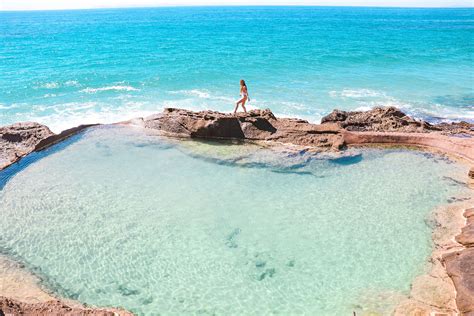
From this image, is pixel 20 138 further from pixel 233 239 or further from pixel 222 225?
pixel 233 239

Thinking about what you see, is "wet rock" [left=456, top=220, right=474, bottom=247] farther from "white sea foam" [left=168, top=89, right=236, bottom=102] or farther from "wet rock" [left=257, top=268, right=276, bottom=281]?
"white sea foam" [left=168, top=89, right=236, bottom=102]

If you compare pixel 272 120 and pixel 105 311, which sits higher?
pixel 272 120

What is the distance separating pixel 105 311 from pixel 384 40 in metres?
50.4

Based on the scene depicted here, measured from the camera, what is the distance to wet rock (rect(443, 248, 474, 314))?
283 inches

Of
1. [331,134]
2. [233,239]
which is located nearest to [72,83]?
[331,134]

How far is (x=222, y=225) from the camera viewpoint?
9812mm

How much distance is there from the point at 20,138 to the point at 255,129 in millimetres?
8614

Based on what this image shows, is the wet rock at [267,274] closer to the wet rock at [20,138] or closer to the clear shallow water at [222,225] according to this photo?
the clear shallow water at [222,225]

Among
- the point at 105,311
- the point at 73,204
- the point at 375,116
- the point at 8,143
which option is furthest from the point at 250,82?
the point at 105,311

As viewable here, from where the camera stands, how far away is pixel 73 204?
→ 10.6 meters

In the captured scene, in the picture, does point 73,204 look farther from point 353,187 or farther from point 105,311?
point 353,187

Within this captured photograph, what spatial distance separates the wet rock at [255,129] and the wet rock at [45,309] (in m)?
8.34

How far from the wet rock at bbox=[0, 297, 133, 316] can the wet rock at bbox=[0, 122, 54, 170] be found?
24.6 ft

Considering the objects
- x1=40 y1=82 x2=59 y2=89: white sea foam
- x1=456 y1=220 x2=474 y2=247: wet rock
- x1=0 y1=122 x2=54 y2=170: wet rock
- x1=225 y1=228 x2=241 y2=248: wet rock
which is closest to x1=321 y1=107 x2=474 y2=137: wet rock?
x1=456 y1=220 x2=474 y2=247: wet rock
